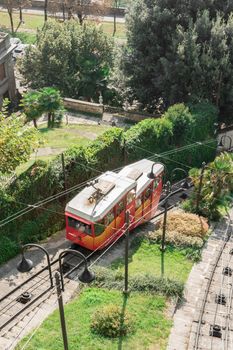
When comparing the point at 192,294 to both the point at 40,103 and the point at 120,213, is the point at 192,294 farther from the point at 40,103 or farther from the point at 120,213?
the point at 40,103

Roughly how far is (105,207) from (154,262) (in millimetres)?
4376

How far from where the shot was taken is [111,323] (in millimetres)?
20172

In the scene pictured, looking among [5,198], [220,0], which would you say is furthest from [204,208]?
[220,0]

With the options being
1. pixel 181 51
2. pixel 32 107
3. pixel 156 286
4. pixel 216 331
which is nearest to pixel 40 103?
pixel 32 107

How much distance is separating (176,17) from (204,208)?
1822cm

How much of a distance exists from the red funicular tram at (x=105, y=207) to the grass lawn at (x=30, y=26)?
5500cm

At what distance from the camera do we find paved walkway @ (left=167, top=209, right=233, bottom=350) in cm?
2075

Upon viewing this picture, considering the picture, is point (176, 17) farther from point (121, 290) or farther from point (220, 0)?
point (121, 290)

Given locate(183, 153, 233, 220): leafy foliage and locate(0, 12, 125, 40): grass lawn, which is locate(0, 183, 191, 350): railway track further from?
locate(0, 12, 125, 40): grass lawn

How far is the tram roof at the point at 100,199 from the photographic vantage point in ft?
83.9

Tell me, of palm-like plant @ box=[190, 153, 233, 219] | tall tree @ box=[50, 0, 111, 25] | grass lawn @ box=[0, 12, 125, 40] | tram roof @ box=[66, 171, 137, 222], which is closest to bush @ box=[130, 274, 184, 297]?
tram roof @ box=[66, 171, 137, 222]

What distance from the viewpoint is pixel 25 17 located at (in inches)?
3462

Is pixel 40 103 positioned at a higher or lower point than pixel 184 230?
higher

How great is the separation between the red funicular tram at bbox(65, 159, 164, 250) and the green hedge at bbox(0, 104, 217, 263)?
2842mm
